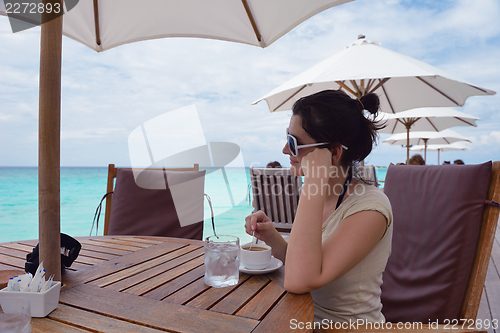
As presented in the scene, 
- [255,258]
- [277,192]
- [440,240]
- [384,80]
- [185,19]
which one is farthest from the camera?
[277,192]

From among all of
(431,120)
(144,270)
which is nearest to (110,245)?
(144,270)

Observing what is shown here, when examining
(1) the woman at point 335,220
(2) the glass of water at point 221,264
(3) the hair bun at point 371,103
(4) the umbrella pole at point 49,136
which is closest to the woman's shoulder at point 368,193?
(1) the woman at point 335,220

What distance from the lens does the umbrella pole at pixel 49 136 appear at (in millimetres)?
723

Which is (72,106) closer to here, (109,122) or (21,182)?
(109,122)

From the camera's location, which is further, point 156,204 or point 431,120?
point 431,120

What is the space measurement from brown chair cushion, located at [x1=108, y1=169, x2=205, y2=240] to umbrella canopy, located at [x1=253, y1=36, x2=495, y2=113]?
5.44 feet

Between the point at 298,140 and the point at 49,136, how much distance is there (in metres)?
0.81

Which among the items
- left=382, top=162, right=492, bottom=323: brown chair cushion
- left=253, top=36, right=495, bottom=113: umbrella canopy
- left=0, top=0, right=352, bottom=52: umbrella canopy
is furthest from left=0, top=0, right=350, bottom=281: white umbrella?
left=253, top=36, right=495, bottom=113: umbrella canopy

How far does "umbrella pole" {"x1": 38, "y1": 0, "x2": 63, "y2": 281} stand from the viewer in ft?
2.37

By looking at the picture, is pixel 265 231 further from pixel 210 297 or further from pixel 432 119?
pixel 432 119

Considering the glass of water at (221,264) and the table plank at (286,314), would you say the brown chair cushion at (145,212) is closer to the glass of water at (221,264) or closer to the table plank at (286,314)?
the glass of water at (221,264)

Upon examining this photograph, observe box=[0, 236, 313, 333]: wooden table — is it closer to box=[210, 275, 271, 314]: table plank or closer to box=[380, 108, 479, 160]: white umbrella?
box=[210, 275, 271, 314]: table plank

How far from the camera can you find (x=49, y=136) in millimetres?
728

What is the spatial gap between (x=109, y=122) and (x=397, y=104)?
85.7 feet
